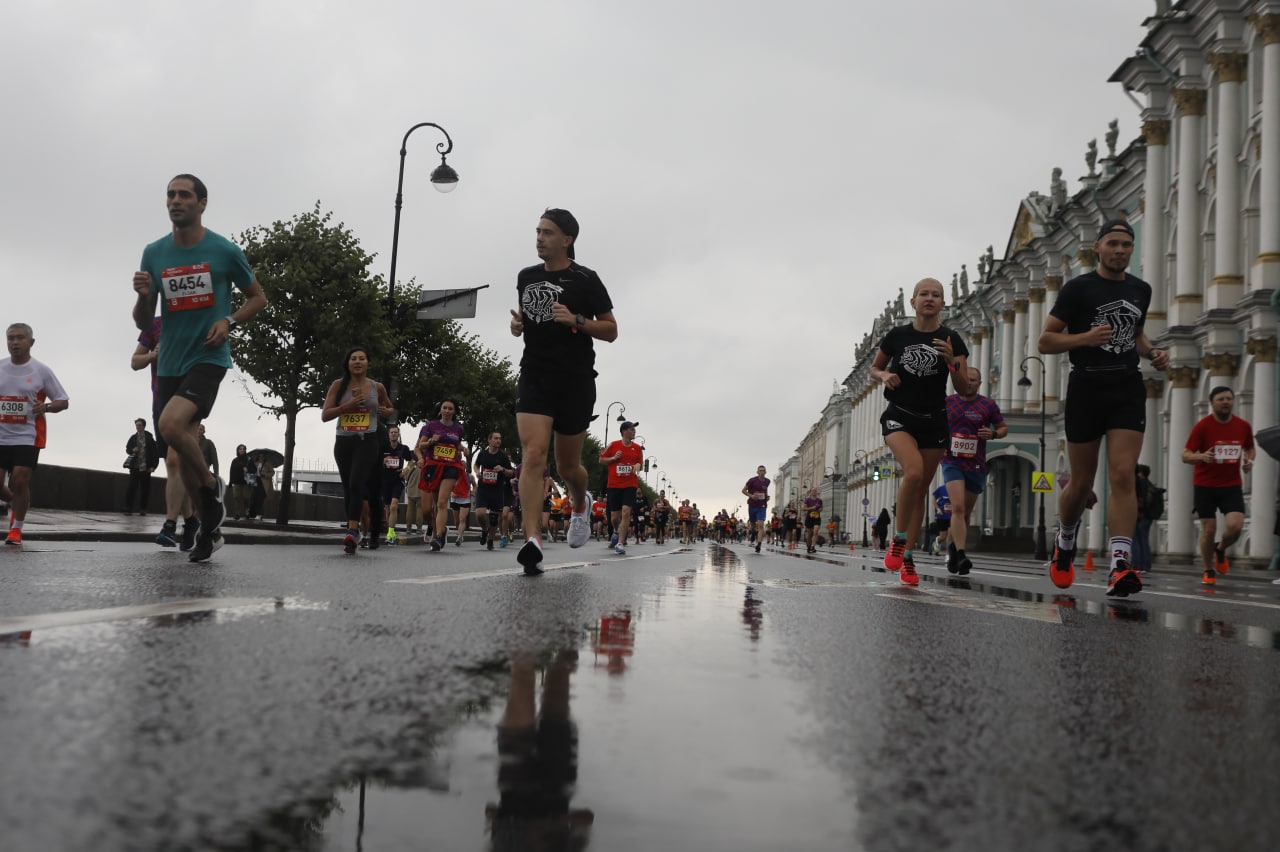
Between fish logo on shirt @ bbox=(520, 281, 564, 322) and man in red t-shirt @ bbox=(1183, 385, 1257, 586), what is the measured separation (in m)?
8.82

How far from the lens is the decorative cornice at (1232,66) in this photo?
36750mm

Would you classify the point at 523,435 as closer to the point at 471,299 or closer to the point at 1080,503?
the point at 1080,503

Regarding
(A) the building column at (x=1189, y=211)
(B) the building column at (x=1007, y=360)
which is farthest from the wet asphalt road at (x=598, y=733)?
(B) the building column at (x=1007, y=360)

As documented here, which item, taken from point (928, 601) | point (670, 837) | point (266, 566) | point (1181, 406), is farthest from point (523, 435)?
point (1181, 406)

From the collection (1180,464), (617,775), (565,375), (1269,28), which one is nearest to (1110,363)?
(565,375)

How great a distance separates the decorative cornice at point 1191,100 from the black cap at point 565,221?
1421 inches

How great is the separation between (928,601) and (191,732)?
5.49m

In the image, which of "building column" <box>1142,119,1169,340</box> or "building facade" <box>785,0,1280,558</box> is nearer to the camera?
"building facade" <box>785,0,1280,558</box>

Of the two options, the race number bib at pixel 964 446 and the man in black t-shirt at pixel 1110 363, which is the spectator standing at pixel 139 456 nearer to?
the race number bib at pixel 964 446

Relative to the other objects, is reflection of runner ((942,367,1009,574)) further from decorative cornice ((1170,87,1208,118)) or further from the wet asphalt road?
decorative cornice ((1170,87,1208,118))

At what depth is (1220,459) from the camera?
15.3 meters

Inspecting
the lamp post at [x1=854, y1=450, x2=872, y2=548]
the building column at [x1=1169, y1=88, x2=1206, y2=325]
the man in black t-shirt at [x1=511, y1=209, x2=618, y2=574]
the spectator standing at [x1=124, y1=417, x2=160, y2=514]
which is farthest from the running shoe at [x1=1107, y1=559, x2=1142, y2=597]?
the lamp post at [x1=854, y1=450, x2=872, y2=548]

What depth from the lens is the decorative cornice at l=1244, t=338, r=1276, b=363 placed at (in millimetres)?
33938

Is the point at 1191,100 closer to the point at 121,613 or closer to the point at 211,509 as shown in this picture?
the point at 211,509
